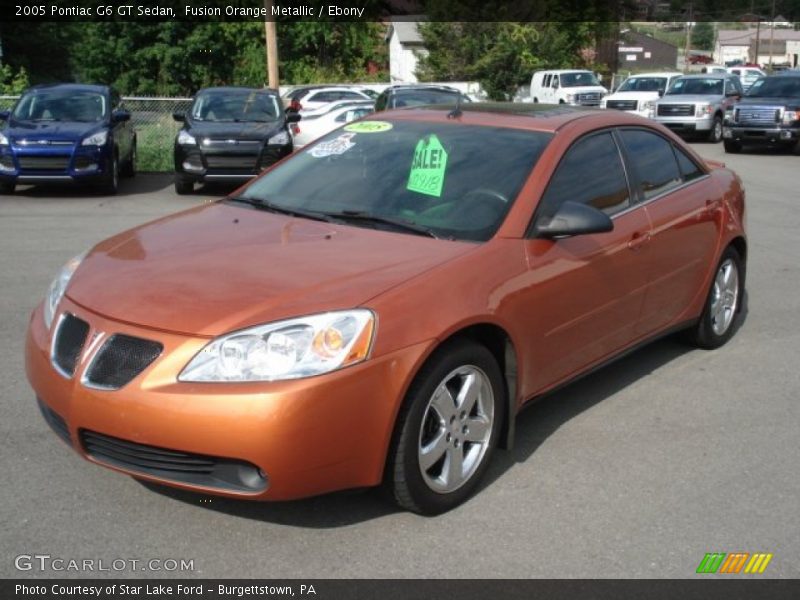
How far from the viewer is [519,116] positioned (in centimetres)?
506

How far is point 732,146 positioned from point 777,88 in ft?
5.92

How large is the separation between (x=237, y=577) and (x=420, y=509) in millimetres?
797

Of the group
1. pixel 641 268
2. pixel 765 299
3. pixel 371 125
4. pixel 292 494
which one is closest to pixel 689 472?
pixel 641 268

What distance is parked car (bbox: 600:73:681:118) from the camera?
97.1 ft

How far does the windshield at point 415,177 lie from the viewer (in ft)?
14.3

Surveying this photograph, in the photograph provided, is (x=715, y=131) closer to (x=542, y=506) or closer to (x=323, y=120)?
(x=323, y=120)

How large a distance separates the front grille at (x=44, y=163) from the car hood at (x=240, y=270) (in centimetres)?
994

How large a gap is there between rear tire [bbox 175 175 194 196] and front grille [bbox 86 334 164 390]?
453 inches

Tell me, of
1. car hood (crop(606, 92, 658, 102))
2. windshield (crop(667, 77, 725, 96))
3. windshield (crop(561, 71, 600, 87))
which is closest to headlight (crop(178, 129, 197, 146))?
windshield (crop(667, 77, 725, 96))

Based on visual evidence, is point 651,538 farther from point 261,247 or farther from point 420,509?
point 261,247

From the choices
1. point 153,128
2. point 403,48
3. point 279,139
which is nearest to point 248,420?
point 279,139

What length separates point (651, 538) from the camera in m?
3.70

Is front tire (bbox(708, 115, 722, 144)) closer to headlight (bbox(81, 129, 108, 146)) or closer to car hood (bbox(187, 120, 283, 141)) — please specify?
car hood (bbox(187, 120, 283, 141))

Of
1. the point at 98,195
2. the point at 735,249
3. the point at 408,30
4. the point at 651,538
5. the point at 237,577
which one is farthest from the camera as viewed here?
the point at 408,30
